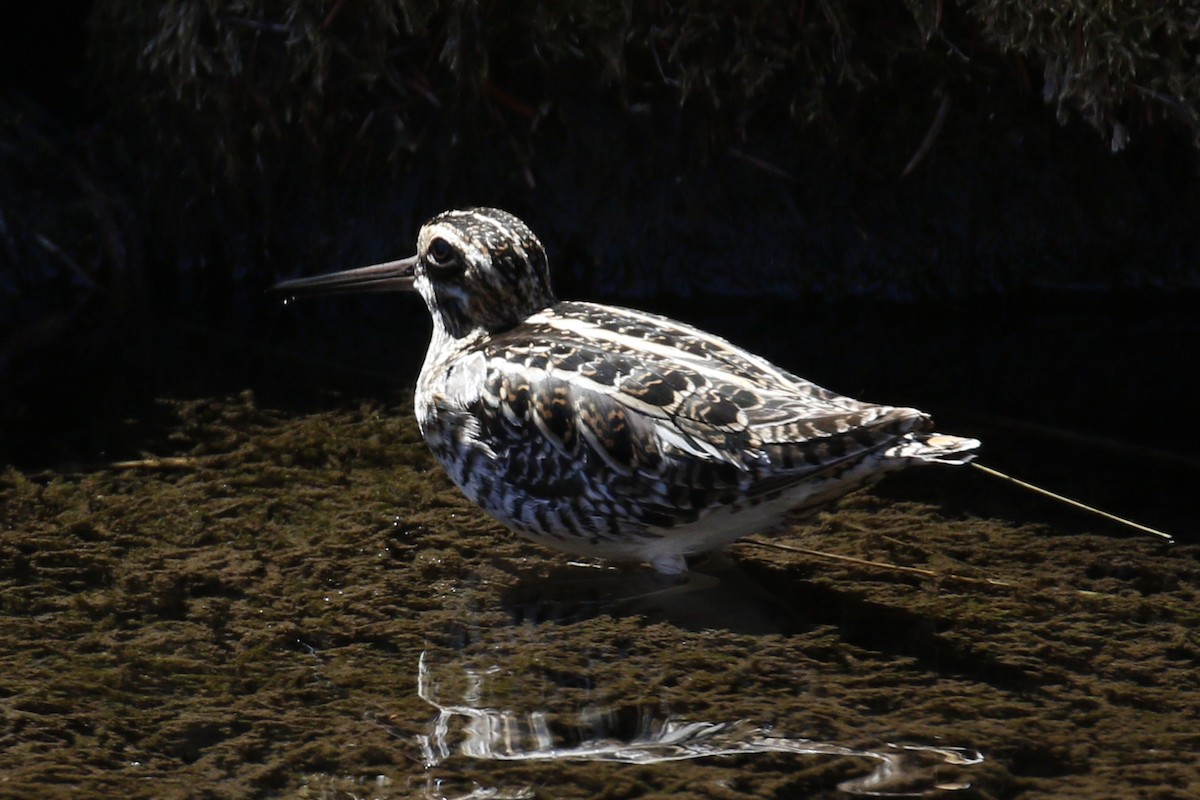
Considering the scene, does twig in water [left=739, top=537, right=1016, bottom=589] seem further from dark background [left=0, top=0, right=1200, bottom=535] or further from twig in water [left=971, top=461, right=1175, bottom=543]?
dark background [left=0, top=0, right=1200, bottom=535]

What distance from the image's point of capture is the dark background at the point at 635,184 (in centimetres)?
660

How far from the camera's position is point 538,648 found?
4449mm

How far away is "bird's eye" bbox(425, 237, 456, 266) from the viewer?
17.6 ft

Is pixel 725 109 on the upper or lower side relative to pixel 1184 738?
upper

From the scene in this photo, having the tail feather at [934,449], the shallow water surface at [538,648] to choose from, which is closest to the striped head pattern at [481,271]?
the shallow water surface at [538,648]

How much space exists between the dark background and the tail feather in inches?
73.3

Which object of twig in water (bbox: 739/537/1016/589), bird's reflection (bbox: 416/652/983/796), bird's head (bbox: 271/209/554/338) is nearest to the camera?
bird's reflection (bbox: 416/652/983/796)

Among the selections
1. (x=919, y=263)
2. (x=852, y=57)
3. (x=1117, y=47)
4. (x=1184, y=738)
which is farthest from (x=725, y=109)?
(x=1184, y=738)

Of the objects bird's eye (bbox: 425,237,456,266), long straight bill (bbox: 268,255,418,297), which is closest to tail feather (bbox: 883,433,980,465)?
bird's eye (bbox: 425,237,456,266)

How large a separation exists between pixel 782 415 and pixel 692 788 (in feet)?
4.31

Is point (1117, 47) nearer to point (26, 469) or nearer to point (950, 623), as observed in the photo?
point (950, 623)

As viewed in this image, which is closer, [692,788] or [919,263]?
[692,788]

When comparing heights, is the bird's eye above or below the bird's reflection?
above

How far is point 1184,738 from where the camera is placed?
3797mm
